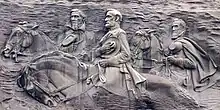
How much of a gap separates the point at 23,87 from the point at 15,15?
1043mm

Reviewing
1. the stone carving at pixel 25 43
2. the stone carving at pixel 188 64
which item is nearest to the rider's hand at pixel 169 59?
the stone carving at pixel 188 64

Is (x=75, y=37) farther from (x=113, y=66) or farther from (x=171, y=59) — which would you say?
(x=171, y=59)

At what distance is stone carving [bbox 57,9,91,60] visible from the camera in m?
6.55

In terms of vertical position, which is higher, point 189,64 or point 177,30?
point 177,30

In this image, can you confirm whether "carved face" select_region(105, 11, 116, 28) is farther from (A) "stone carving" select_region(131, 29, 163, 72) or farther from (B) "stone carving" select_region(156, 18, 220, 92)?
(B) "stone carving" select_region(156, 18, 220, 92)

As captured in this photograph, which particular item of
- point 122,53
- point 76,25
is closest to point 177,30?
point 122,53

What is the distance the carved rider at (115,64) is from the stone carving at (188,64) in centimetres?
45

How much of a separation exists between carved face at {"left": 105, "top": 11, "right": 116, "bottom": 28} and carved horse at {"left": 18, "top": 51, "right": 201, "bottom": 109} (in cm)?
59

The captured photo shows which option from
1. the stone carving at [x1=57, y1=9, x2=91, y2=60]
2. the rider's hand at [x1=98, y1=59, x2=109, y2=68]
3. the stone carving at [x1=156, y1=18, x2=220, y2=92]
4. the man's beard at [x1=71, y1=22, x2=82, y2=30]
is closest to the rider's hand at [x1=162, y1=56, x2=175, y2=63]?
the stone carving at [x1=156, y1=18, x2=220, y2=92]

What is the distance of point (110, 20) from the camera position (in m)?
6.53

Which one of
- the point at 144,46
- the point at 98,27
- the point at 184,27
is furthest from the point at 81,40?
the point at 184,27

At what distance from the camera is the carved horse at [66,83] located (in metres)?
6.26

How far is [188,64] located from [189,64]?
13 millimetres

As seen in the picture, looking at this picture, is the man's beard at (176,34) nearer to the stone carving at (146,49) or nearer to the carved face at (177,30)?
the carved face at (177,30)
